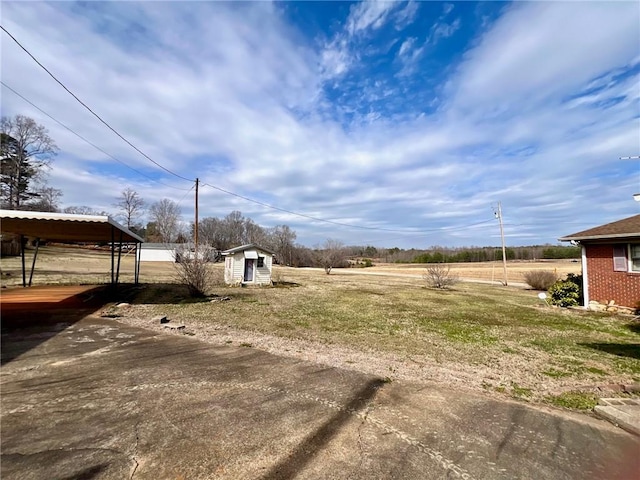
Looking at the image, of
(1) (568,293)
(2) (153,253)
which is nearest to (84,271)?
(2) (153,253)

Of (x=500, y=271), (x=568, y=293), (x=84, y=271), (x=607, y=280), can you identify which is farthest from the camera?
(x=500, y=271)

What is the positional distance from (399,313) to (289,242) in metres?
49.5

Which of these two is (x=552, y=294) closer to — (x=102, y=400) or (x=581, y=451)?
(x=581, y=451)

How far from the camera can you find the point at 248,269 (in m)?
19.9

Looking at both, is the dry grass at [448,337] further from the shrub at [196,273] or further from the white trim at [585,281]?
the white trim at [585,281]

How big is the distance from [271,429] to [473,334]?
690 cm

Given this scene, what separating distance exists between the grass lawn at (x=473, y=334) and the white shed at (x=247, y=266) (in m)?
Result: 5.37

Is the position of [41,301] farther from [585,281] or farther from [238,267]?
[585,281]

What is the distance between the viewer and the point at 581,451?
117 inches

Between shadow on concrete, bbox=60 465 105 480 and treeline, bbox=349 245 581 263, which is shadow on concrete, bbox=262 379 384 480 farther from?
treeline, bbox=349 245 581 263

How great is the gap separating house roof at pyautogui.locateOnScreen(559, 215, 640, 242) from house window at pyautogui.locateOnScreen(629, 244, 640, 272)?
0.66 m

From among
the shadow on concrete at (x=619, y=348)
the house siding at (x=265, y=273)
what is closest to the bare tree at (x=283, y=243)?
the house siding at (x=265, y=273)

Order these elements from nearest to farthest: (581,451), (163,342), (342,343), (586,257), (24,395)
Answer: (581,451), (24,395), (163,342), (342,343), (586,257)

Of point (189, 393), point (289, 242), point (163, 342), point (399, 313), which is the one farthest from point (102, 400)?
point (289, 242)
